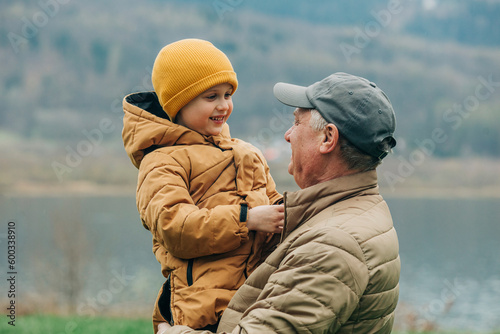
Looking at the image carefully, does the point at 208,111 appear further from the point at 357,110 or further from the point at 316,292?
the point at 316,292

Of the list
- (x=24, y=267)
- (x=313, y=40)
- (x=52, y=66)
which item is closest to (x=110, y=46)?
(x=52, y=66)

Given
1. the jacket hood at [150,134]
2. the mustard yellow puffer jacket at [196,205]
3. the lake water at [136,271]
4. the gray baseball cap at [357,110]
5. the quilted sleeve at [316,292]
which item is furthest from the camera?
the lake water at [136,271]

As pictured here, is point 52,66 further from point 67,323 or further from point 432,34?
point 67,323

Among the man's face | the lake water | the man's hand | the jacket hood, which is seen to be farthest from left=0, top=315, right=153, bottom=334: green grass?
the man's face

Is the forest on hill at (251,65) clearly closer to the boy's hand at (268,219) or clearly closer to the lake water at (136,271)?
the lake water at (136,271)

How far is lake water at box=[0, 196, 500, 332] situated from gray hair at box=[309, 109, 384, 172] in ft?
27.7

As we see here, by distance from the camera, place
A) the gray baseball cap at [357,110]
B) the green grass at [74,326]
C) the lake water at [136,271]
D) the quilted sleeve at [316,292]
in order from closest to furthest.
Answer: the quilted sleeve at [316,292]
the gray baseball cap at [357,110]
the green grass at [74,326]
the lake water at [136,271]

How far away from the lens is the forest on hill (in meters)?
103

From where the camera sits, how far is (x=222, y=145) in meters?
2.84

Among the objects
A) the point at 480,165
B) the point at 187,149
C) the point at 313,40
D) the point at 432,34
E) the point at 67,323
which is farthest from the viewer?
the point at 432,34

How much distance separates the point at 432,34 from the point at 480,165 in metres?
44.2

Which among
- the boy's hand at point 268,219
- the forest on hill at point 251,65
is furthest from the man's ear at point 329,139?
the forest on hill at point 251,65

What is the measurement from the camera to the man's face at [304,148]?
2.53 meters

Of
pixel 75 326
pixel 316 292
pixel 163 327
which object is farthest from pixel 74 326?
pixel 316 292
